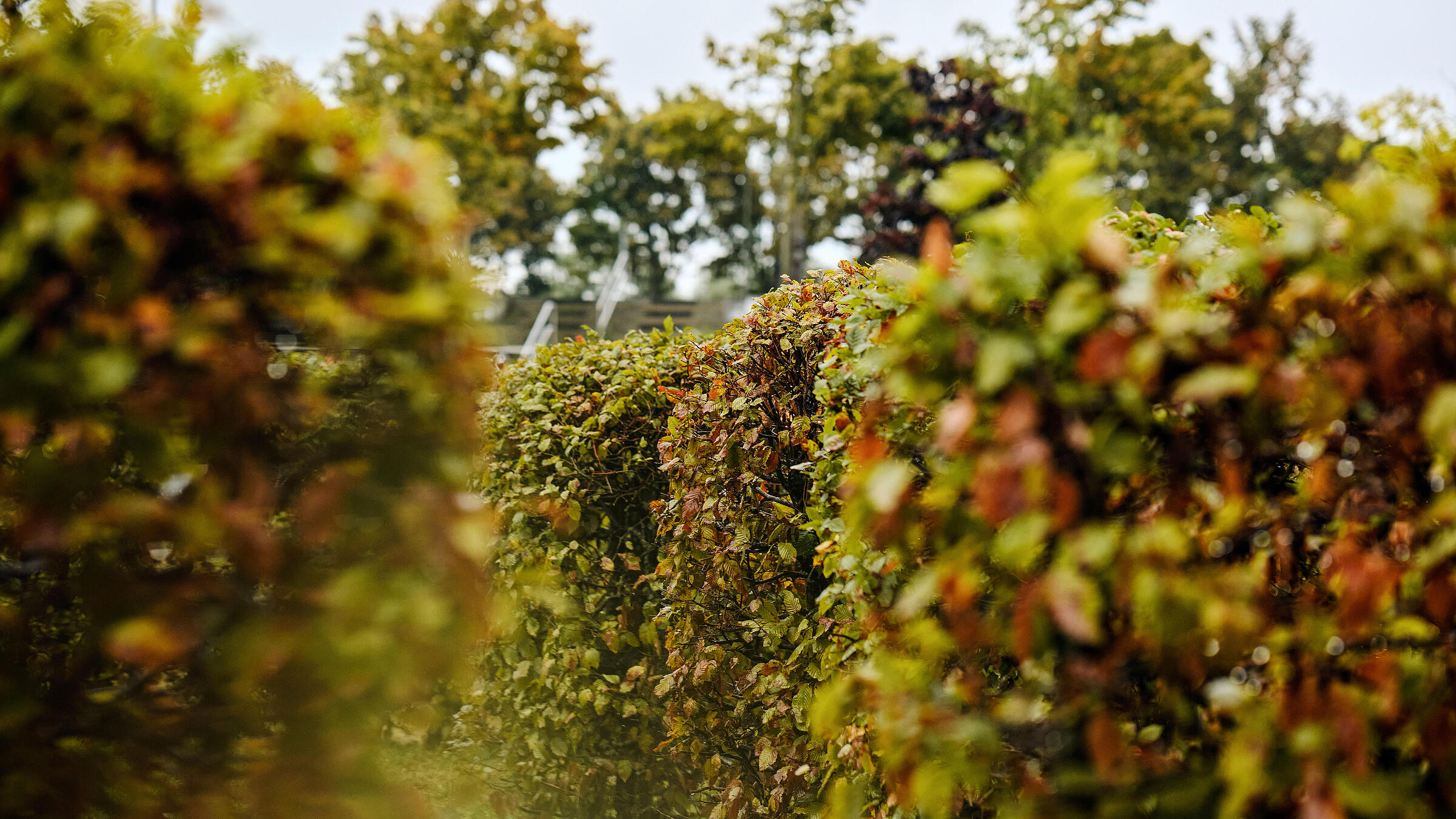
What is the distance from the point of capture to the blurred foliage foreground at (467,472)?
1257 millimetres

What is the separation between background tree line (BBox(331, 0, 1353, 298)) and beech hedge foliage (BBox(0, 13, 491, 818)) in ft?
48.5

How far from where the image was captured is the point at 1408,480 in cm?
142

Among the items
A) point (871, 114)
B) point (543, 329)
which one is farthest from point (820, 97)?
point (543, 329)

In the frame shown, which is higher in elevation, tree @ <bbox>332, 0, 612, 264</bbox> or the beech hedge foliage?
tree @ <bbox>332, 0, 612, 264</bbox>

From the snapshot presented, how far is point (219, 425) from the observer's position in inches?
55.9

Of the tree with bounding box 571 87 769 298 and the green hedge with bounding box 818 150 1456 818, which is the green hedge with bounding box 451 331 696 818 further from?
the tree with bounding box 571 87 769 298

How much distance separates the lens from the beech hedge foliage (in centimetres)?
134

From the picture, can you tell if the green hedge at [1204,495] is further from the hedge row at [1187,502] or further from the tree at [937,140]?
the tree at [937,140]

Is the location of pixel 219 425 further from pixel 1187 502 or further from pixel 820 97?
pixel 820 97

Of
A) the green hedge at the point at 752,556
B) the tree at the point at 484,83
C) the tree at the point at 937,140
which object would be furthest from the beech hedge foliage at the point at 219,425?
the tree at the point at 484,83

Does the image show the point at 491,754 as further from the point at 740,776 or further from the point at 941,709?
the point at 941,709

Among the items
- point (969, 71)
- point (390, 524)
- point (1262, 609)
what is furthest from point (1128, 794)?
point (969, 71)

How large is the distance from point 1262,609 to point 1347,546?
0.16m

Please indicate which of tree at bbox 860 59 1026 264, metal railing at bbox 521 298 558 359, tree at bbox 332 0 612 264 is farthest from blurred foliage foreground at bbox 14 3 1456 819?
tree at bbox 332 0 612 264
